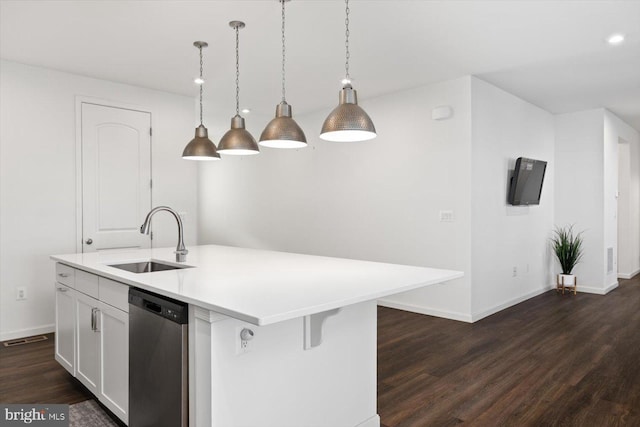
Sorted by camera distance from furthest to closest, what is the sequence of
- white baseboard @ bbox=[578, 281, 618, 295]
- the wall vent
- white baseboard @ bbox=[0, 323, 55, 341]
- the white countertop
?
white baseboard @ bbox=[578, 281, 618, 295] < white baseboard @ bbox=[0, 323, 55, 341] < the wall vent < the white countertop

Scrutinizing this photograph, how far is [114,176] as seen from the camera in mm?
4574

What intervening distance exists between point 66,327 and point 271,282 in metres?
1.77

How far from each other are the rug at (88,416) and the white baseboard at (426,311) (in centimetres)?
335

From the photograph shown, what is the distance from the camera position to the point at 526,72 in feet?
14.1

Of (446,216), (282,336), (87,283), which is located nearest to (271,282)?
(282,336)

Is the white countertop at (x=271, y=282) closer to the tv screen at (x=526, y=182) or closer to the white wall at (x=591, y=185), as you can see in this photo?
the tv screen at (x=526, y=182)

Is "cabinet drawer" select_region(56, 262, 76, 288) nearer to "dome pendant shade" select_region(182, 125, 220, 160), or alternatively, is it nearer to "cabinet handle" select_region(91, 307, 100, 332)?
"cabinet handle" select_region(91, 307, 100, 332)

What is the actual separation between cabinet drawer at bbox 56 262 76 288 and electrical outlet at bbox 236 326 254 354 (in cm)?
171

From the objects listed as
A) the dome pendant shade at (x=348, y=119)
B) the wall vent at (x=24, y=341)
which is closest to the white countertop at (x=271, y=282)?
the dome pendant shade at (x=348, y=119)

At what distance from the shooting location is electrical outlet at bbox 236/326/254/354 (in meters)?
1.64

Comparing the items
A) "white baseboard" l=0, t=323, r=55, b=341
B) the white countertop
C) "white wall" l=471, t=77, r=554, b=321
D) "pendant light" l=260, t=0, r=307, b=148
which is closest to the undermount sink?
the white countertop

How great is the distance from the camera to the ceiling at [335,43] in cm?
293

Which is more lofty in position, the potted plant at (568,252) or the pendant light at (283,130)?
the pendant light at (283,130)

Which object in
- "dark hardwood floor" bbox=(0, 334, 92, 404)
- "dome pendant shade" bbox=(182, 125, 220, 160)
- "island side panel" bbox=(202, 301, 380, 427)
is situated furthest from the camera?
"dome pendant shade" bbox=(182, 125, 220, 160)
